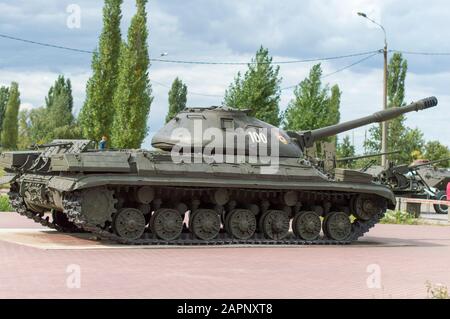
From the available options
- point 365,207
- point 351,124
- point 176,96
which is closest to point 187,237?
point 365,207

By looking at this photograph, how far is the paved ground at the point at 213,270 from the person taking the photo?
36.8ft

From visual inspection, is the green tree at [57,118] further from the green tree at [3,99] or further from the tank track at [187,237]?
the tank track at [187,237]

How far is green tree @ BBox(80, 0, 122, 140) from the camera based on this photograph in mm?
51562

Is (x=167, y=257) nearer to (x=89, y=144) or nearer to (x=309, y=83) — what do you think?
(x=89, y=144)

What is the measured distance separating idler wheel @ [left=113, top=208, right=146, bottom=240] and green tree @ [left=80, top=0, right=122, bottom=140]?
3498cm

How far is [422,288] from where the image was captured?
12.2m

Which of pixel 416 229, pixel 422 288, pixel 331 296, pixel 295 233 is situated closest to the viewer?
pixel 331 296

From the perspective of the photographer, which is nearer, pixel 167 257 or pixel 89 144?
pixel 167 257

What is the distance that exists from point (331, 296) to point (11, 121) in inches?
3131

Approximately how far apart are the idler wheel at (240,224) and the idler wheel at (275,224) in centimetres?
45

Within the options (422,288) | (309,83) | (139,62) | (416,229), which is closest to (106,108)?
(139,62)

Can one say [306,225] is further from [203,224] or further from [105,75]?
[105,75]

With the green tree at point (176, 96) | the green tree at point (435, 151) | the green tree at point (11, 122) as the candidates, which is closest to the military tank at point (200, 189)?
the green tree at point (435, 151)

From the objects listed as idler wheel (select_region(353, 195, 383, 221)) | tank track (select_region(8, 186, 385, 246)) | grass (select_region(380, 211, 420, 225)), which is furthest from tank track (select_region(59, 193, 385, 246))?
grass (select_region(380, 211, 420, 225))
